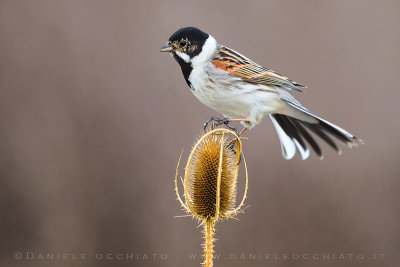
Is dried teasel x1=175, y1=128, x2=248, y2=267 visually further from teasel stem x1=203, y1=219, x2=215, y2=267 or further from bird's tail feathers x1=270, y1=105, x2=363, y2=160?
bird's tail feathers x1=270, y1=105, x2=363, y2=160

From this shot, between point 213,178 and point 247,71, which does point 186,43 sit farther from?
point 213,178

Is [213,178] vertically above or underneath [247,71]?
underneath

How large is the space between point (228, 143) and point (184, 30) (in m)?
0.90

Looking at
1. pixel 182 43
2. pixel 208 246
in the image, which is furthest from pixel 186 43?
pixel 208 246

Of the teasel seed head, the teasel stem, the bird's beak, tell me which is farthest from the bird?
the teasel stem

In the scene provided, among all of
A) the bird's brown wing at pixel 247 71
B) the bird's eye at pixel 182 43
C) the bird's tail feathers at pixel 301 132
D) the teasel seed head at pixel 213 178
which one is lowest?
the teasel seed head at pixel 213 178

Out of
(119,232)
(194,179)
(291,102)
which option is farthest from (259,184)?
(194,179)

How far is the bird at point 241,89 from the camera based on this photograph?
400 cm

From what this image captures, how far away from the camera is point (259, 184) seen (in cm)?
645

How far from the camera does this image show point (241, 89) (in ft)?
13.6

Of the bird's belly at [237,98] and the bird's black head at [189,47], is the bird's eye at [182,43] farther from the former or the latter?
the bird's belly at [237,98]

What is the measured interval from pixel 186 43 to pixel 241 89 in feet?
1.82

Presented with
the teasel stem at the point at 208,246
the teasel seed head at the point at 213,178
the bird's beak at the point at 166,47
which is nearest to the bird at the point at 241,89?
the bird's beak at the point at 166,47

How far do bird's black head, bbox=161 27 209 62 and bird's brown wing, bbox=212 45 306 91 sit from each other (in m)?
0.21
